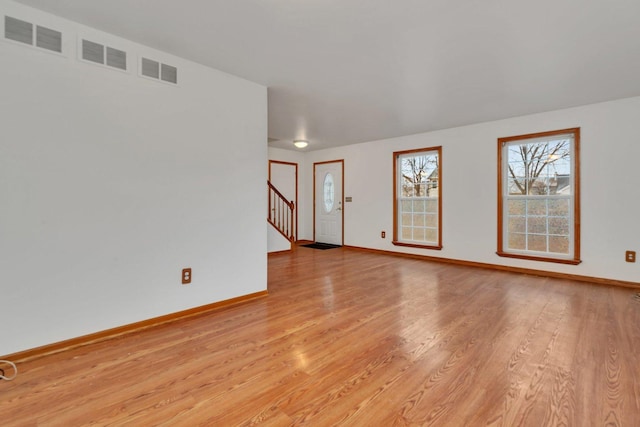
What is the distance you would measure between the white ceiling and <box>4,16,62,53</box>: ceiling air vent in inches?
5.5

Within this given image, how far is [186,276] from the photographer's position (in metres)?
2.70

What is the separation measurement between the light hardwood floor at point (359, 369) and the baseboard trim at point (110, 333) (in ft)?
0.26

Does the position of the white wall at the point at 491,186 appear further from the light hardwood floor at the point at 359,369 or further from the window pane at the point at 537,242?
the light hardwood floor at the point at 359,369

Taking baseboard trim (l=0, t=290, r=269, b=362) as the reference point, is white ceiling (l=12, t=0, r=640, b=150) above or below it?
above

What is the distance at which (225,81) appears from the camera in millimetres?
2932

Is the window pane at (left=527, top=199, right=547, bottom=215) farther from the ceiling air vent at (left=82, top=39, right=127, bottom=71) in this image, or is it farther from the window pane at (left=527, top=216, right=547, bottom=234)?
the ceiling air vent at (left=82, top=39, right=127, bottom=71)

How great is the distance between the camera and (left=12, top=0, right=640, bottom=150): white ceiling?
1986 millimetres

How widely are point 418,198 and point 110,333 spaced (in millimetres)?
4867

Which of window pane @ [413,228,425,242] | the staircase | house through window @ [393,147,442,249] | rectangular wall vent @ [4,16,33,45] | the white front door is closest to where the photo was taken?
rectangular wall vent @ [4,16,33,45]

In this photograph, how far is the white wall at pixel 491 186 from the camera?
3.64 metres

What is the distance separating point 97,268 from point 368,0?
2.64 meters

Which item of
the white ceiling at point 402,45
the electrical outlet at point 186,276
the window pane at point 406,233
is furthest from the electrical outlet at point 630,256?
the electrical outlet at point 186,276

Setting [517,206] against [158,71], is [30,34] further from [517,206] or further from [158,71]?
[517,206]

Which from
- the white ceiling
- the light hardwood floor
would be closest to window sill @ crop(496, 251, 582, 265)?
the light hardwood floor
